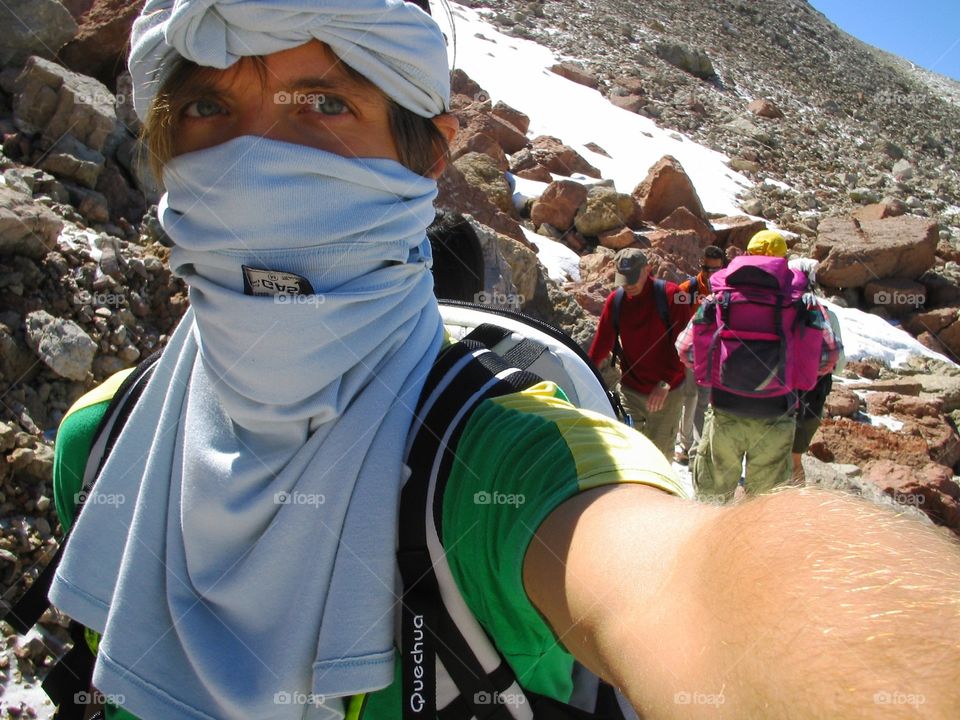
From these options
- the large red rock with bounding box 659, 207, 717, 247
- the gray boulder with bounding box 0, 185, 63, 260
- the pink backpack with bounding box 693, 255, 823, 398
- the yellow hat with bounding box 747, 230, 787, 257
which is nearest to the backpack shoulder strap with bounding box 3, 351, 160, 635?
the gray boulder with bounding box 0, 185, 63, 260

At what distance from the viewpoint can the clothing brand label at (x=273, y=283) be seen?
47.3 inches

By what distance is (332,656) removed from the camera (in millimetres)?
1027

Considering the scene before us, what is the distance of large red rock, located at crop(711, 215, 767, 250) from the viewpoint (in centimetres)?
1413

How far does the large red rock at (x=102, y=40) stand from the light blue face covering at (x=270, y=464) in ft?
22.2

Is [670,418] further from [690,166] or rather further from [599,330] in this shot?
[690,166]

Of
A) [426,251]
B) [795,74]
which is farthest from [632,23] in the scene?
[426,251]

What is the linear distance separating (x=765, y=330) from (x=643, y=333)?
1.22 m

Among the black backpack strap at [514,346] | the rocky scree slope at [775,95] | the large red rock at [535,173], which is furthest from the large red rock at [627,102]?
the black backpack strap at [514,346]

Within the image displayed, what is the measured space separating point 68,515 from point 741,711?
136 cm

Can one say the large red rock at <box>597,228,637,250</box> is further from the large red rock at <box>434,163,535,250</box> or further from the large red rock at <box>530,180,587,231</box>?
the large red rock at <box>434,163,535,250</box>

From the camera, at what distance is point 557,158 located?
47.5 ft

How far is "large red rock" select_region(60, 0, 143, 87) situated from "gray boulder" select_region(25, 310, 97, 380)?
404 centimetres

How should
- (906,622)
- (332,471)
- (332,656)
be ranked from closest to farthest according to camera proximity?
(906,622), (332,656), (332,471)

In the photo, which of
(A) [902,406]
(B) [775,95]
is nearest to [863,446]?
(A) [902,406]
